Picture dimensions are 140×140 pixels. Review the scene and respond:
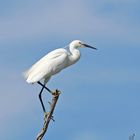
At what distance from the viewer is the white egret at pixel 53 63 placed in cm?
1604

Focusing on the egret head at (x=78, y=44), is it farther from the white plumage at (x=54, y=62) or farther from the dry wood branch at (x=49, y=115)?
the dry wood branch at (x=49, y=115)

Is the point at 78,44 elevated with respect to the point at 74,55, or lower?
elevated

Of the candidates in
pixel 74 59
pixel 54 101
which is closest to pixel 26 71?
pixel 74 59

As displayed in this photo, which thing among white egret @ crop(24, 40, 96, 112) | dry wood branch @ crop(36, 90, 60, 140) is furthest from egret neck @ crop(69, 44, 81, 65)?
dry wood branch @ crop(36, 90, 60, 140)

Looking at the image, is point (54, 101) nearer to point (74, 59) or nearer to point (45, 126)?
point (45, 126)

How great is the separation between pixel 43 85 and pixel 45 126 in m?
4.51

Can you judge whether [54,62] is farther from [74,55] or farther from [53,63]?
[74,55]

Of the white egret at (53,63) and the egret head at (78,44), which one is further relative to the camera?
the egret head at (78,44)

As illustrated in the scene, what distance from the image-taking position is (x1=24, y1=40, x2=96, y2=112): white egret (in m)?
16.0

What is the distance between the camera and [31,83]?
1550 centimetres

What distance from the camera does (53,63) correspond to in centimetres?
1694

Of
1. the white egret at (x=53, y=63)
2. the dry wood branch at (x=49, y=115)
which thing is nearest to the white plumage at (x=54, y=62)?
the white egret at (x=53, y=63)

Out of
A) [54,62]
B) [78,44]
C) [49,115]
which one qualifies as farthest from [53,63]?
[49,115]

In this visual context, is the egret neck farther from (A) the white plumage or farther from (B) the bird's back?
(B) the bird's back
